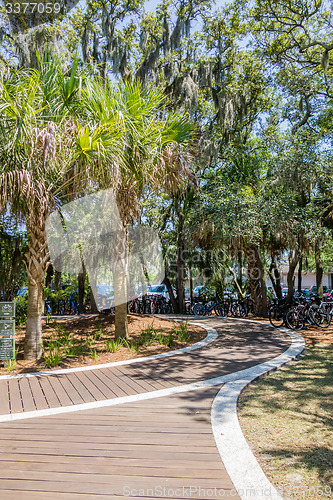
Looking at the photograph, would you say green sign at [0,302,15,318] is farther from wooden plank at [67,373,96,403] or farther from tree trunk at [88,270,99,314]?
tree trunk at [88,270,99,314]

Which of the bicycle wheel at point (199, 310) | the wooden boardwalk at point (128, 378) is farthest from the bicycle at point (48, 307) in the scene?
the wooden boardwalk at point (128, 378)

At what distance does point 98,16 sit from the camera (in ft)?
39.0

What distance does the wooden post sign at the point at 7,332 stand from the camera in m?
5.57

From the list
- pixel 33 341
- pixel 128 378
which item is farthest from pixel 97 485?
pixel 33 341

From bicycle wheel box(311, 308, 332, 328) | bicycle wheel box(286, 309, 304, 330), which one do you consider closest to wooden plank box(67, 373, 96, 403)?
bicycle wheel box(286, 309, 304, 330)

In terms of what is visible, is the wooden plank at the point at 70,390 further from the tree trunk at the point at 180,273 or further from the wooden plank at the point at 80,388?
the tree trunk at the point at 180,273

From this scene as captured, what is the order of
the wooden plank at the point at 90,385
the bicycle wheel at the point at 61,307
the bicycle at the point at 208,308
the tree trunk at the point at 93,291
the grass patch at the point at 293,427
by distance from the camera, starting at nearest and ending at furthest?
the grass patch at the point at 293,427 → the wooden plank at the point at 90,385 → the bicycle at the point at 208,308 → the tree trunk at the point at 93,291 → the bicycle wheel at the point at 61,307

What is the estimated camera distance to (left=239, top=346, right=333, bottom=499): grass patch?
97.8 inches

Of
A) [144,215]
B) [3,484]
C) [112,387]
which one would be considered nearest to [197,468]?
[3,484]

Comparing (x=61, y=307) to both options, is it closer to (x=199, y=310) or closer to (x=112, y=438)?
(x=199, y=310)

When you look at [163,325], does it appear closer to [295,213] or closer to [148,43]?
[295,213]

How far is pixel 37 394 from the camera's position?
4359mm

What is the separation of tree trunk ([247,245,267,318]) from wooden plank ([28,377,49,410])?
942 cm

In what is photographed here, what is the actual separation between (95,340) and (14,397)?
332 centimetres
